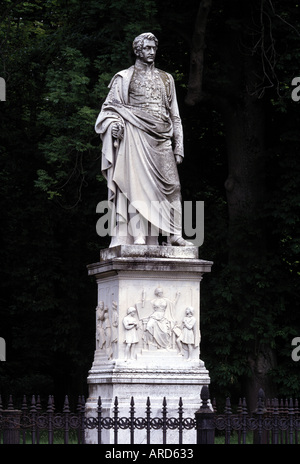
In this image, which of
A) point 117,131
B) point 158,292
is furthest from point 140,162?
point 158,292

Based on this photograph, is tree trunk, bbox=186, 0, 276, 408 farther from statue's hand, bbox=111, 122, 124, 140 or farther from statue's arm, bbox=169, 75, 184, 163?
statue's hand, bbox=111, 122, 124, 140

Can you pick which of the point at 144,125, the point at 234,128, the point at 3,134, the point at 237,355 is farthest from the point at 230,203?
the point at 144,125

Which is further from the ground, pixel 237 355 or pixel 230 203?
pixel 230 203

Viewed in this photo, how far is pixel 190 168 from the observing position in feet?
75.8

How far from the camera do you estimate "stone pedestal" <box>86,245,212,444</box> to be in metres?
13.8

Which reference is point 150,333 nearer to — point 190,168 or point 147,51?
point 147,51

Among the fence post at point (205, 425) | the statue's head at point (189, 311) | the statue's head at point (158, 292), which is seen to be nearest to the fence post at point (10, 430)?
the fence post at point (205, 425)

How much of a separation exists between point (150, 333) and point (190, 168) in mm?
9394

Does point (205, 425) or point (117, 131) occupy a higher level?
point (117, 131)

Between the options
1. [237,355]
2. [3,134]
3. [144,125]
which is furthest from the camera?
[3,134]
